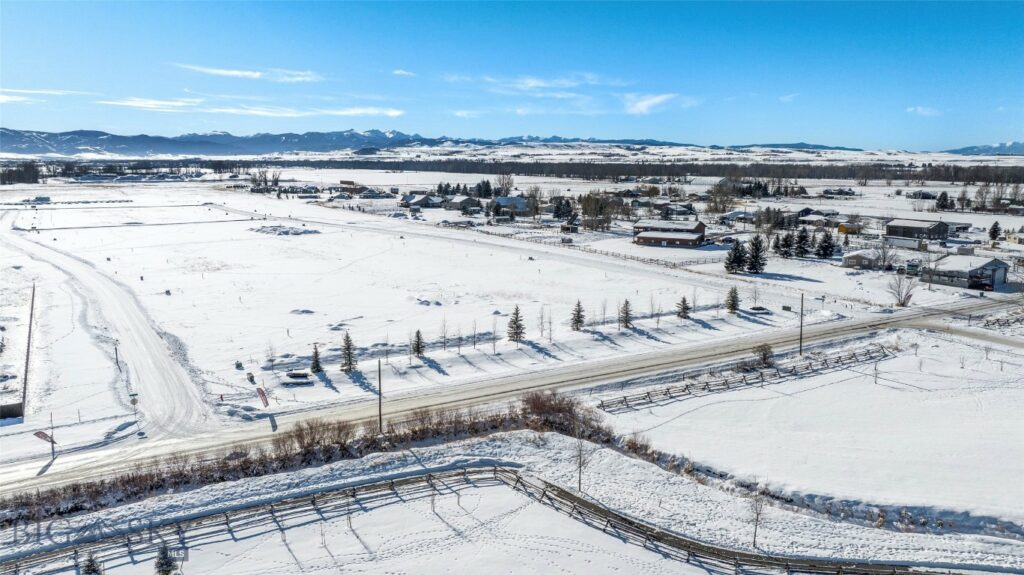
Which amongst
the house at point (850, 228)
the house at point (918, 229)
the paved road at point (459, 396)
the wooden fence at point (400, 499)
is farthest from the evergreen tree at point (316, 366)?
the house at point (850, 228)

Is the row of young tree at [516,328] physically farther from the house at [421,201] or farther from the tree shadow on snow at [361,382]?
the house at [421,201]

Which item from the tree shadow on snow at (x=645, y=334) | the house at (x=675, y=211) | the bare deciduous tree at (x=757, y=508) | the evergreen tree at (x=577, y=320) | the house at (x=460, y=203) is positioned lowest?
the bare deciduous tree at (x=757, y=508)

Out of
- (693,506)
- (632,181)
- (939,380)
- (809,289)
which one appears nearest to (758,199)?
(632,181)

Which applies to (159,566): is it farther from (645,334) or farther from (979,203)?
(979,203)

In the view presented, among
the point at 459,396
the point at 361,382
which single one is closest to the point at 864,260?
the point at 459,396

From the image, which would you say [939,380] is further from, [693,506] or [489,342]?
[489,342]

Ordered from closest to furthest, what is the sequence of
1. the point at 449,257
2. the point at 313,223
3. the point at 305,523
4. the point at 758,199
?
Result: 1. the point at 305,523
2. the point at 449,257
3. the point at 313,223
4. the point at 758,199

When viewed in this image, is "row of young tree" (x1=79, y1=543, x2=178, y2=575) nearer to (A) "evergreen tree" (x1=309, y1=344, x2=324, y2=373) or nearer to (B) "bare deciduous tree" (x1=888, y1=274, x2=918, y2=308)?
(A) "evergreen tree" (x1=309, y1=344, x2=324, y2=373)

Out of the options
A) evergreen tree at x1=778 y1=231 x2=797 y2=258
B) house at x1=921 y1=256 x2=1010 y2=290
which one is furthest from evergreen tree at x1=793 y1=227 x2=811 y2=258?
house at x1=921 y1=256 x2=1010 y2=290
